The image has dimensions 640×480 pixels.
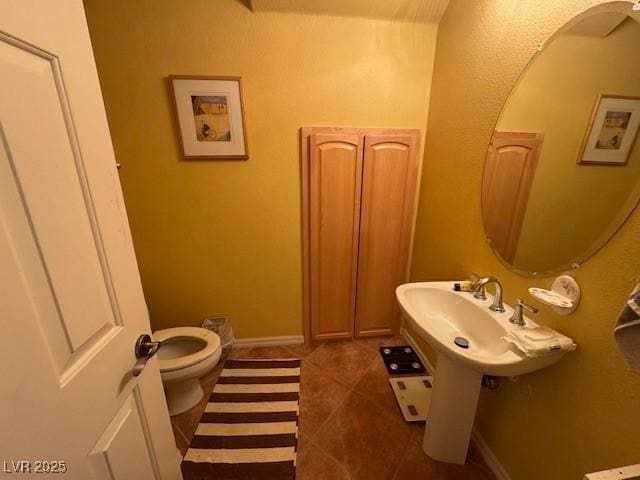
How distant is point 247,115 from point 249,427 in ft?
5.94

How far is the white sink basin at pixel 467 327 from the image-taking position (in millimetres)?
865

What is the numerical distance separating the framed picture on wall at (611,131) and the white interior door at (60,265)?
4.61ft

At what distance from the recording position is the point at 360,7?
145 cm

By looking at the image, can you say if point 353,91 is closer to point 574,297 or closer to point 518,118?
point 518,118

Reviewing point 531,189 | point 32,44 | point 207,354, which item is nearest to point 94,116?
point 32,44

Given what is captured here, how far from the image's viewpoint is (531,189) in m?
1.03

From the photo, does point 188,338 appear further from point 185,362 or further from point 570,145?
point 570,145

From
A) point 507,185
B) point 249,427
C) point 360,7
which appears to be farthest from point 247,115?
point 249,427

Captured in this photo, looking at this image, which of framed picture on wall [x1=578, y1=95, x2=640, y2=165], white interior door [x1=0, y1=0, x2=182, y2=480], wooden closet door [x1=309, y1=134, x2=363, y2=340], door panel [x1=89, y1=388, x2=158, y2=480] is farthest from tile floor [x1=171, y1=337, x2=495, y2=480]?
framed picture on wall [x1=578, y1=95, x2=640, y2=165]

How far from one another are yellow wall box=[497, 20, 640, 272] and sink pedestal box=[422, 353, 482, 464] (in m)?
0.52

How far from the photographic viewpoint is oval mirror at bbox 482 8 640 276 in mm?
756

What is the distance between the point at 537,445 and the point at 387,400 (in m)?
0.76

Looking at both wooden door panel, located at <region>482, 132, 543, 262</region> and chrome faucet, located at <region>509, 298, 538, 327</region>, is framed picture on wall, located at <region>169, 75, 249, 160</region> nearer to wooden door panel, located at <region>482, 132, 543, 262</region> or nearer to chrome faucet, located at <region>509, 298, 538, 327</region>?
wooden door panel, located at <region>482, 132, 543, 262</region>

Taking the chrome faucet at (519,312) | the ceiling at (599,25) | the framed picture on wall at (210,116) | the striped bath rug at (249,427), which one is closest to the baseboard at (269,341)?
the striped bath rug at (249,427)
